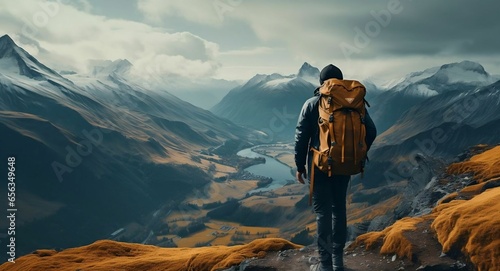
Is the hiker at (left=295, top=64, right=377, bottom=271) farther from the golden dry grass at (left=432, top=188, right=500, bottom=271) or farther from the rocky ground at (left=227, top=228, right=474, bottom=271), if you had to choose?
the golden dry grass at (left=432, top=188, right=500, bottom=271)

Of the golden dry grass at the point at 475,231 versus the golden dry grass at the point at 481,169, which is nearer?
the golden dry grass at the point at 475,231

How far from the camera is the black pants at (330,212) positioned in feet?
41.9

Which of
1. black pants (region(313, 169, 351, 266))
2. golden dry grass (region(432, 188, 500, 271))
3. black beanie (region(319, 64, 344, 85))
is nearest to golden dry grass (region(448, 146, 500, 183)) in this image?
golden dry grass (region(432, 188, 500, 271))

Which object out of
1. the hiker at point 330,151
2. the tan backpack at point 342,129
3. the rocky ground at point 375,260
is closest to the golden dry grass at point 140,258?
the rocky ground at point 375,260

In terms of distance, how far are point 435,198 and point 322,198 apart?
1122 inches

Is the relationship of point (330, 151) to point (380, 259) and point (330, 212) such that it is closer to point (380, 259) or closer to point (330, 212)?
point (330, 212)

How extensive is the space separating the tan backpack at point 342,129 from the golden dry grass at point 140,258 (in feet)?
35.2

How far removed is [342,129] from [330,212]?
313 centimetres

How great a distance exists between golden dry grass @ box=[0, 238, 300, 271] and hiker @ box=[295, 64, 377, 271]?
8.38 meters

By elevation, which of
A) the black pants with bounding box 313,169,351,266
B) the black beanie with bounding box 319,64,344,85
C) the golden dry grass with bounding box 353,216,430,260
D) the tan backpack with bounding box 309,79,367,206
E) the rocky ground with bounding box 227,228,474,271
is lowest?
the rocky ground with bounding box 227,228,474,271

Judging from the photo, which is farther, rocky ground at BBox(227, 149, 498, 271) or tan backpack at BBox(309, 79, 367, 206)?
rocky ground at BBox(227, 149, 498, 271)

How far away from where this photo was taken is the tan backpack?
11727 millimetres

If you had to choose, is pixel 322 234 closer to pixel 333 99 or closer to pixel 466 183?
pixel 333 99

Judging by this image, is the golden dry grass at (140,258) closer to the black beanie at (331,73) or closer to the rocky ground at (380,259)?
the rocky ground at (380,259)
